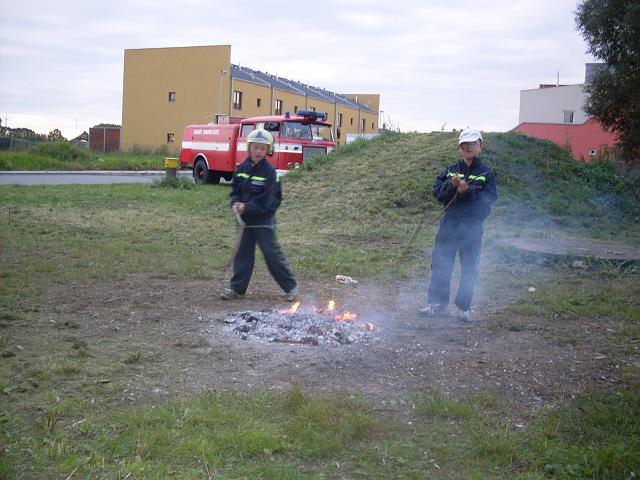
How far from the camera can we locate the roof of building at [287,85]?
4697 cm

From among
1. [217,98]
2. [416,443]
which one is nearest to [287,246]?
[416,443]

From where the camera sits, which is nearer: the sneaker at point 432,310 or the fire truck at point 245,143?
the sneaker at point 432,310

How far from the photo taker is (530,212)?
1298cm

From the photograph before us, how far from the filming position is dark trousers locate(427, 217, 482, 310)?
249 inches

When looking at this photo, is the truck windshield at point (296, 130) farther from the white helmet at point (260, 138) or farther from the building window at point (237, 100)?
the building window at point (237, 100)

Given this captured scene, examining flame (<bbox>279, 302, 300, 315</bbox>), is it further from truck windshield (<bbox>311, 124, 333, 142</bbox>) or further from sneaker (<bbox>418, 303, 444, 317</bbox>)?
truck windshield (<bbox>311, 124, 333, 142</bbox>)

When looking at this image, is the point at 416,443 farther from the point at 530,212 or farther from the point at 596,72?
the point at 530,212

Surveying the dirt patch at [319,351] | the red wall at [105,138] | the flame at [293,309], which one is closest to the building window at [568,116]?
the red wall at [105,138]

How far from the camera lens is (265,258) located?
7.08 meters

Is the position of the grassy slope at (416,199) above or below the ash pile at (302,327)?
above

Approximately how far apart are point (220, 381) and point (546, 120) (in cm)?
4523

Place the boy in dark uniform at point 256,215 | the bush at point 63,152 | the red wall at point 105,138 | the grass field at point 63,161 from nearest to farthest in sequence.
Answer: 1. the boy in dark uniform at point 256,215
2. the grass field at point 63,161
3. the bush at point 63,152
4. the red wall at point 105,138

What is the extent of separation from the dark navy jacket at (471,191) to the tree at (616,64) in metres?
3.51

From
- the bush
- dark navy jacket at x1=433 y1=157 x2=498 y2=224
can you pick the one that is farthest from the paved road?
dark navy jacket at x1=433 y1=157 x2=498 y2=224
